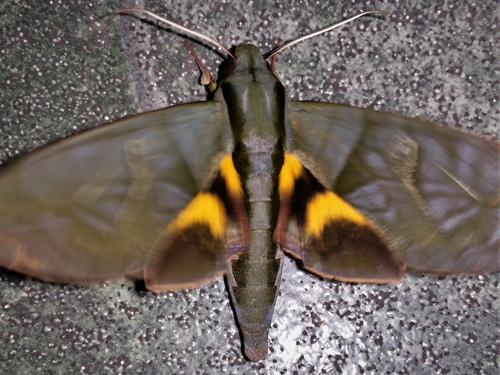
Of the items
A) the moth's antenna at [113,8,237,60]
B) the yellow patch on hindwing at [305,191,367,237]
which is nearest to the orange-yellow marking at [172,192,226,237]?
the yellow patch on hindwing at [305,191,367,237]

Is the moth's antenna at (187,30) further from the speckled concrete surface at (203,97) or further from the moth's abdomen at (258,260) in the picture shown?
the moth's abdomen at (258,260)

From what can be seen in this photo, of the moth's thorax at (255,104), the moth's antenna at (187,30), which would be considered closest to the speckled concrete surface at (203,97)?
the moth's antenna at (187,30)

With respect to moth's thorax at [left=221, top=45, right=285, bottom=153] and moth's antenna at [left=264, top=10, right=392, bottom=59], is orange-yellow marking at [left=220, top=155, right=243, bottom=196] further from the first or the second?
moth's antenna at [left=264, top=10, right=392, bottom=59]

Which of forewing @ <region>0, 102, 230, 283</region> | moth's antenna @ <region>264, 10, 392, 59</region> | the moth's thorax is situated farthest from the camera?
moth's antenna @ <region>264, 10, 392, 59</region>

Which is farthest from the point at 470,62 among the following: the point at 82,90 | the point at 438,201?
the point at 82,90

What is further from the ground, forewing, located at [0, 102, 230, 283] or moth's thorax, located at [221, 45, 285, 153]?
moth's thorax, located at [221, 45, 285, 153]

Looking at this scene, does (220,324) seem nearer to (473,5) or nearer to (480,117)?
(480,117)
